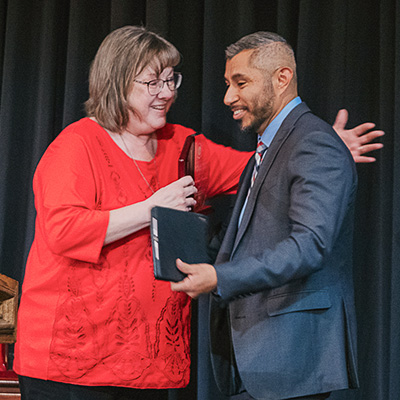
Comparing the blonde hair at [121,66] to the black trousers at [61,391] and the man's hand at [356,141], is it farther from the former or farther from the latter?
the black trousers at [61,391]

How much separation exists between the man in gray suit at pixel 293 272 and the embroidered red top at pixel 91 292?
0.73ft

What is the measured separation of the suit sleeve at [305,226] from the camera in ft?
4.37

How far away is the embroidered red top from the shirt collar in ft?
1.30

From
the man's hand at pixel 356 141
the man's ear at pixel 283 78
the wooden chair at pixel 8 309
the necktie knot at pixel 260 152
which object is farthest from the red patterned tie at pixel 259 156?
the wooden chair at pixel 8 309

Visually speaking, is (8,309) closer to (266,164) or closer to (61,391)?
(61,391)

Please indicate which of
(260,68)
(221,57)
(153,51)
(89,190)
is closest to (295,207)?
(260,68)

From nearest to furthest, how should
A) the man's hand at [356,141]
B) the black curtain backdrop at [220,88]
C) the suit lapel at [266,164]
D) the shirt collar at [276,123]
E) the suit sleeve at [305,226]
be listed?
the suit sleeve at [305,226] → the suit lapel at [266,164] → the shirt collar at [276,123] → the man's hand at [356,141] → the black curtain backdrop at [220,88]

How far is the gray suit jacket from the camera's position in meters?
1.34

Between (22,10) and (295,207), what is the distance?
1.71 meters

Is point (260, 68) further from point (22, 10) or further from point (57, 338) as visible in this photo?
point (22, 10)

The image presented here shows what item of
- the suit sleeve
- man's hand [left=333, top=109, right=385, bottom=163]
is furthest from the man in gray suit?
man's hand [left=333, top=109, right=385, bottom=163]

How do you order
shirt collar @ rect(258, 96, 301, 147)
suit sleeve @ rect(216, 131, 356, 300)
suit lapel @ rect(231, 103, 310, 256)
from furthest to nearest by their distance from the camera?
shirt collar @ rect(258, 96, 301, 147) < suit lapel @ rect(231, 103, 310, 256) < suit sleeve @ rect(216, 131, 356, 300)

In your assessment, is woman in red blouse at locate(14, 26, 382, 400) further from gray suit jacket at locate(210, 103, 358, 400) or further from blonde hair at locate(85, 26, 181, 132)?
gray suit jacket at locate(210, 103, 358, 400)

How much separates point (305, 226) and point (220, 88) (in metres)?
1.06
